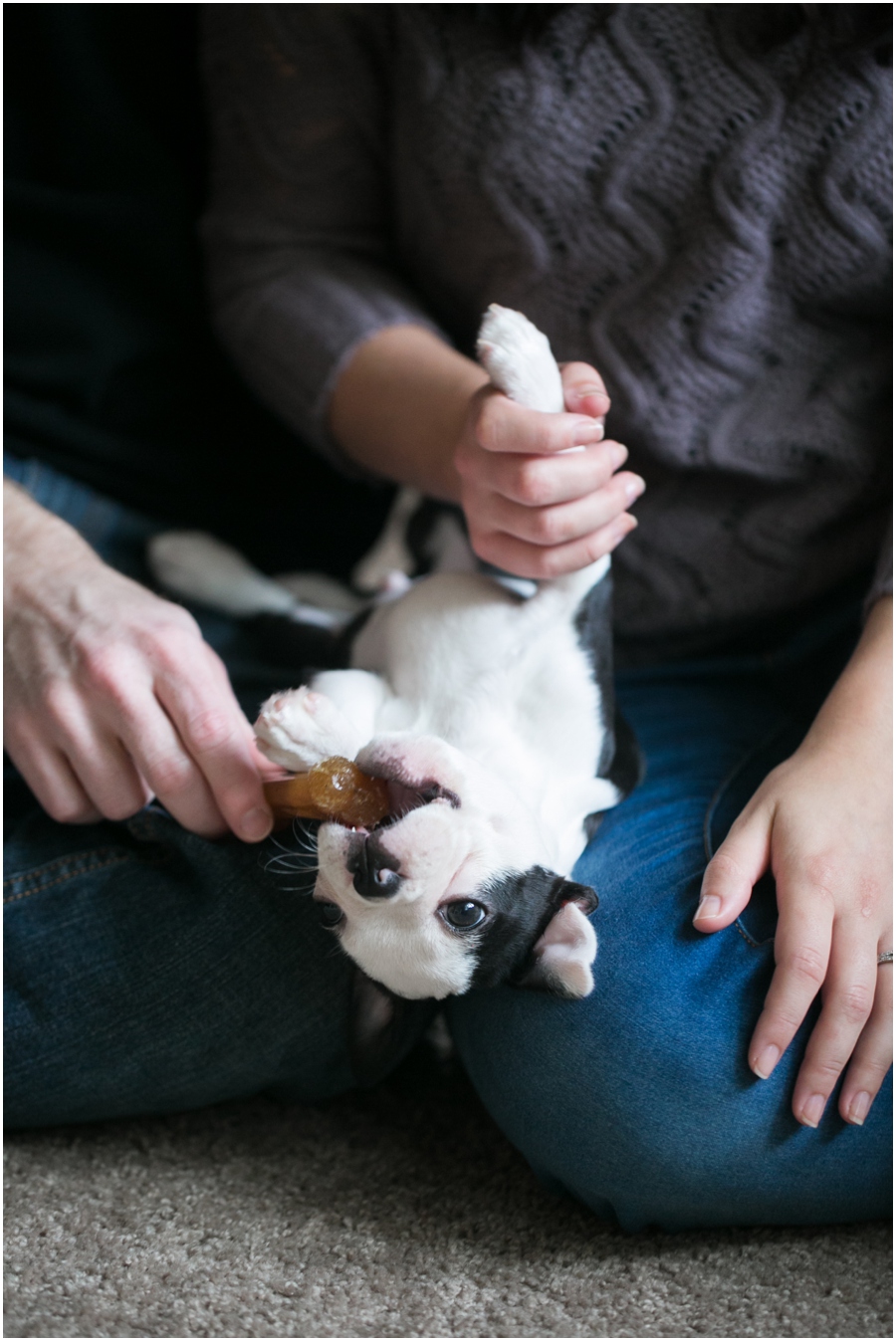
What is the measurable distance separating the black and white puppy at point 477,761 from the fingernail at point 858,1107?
0.28 meters

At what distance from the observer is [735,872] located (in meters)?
1.02

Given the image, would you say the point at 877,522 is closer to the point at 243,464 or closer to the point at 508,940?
the point at 508,940

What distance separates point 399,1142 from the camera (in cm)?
119

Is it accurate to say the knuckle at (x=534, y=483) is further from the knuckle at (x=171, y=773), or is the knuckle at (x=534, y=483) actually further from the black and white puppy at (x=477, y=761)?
the knuckle at (x=171, y=773)

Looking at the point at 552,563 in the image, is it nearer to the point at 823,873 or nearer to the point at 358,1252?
the point at 823,873

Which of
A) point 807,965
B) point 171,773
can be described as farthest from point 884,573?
point 171,773

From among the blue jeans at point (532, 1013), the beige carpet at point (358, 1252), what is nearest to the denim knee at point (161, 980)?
the blue jeans at point (532, 1013)

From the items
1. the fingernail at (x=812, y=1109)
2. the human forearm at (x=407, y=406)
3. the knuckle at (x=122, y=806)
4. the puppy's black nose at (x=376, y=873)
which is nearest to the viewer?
the puppy's black nose at (x=376, y=873)

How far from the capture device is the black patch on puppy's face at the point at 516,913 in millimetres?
944

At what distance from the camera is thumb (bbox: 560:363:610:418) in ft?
3.39

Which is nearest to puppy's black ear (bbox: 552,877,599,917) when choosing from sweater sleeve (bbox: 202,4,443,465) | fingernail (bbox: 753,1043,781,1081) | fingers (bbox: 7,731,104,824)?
fingernail (bbox: 753,1043,781,1081)

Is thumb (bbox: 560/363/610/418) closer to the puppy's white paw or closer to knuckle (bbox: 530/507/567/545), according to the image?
knuckle (bbox: 530/507/567/545)

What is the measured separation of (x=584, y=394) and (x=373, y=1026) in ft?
2.28

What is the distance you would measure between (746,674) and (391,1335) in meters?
0.93
